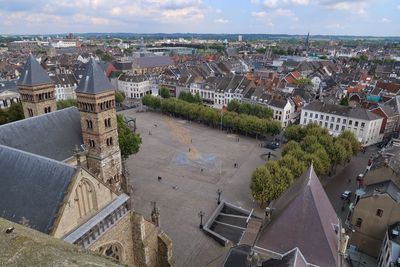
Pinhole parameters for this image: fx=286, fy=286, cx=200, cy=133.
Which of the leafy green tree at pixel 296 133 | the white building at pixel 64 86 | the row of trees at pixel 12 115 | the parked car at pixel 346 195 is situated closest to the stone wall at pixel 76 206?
the row of trees at pixel 12 115

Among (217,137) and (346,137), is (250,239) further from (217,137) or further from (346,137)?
(217,137)

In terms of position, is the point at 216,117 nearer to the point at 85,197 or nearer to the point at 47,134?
the point at 47,134

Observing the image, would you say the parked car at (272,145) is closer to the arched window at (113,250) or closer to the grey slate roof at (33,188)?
the arched window at (113,250)

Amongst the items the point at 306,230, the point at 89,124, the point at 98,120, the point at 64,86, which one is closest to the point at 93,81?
the point at 98,120

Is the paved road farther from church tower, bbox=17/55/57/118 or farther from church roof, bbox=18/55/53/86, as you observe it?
church roof, bbox=18/55/53/86

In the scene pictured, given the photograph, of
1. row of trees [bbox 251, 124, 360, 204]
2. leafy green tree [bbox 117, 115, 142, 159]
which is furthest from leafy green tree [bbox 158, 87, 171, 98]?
leafy green tree [bbox 117, 115, 142, 159]

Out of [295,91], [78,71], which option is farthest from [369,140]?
[78,71]
